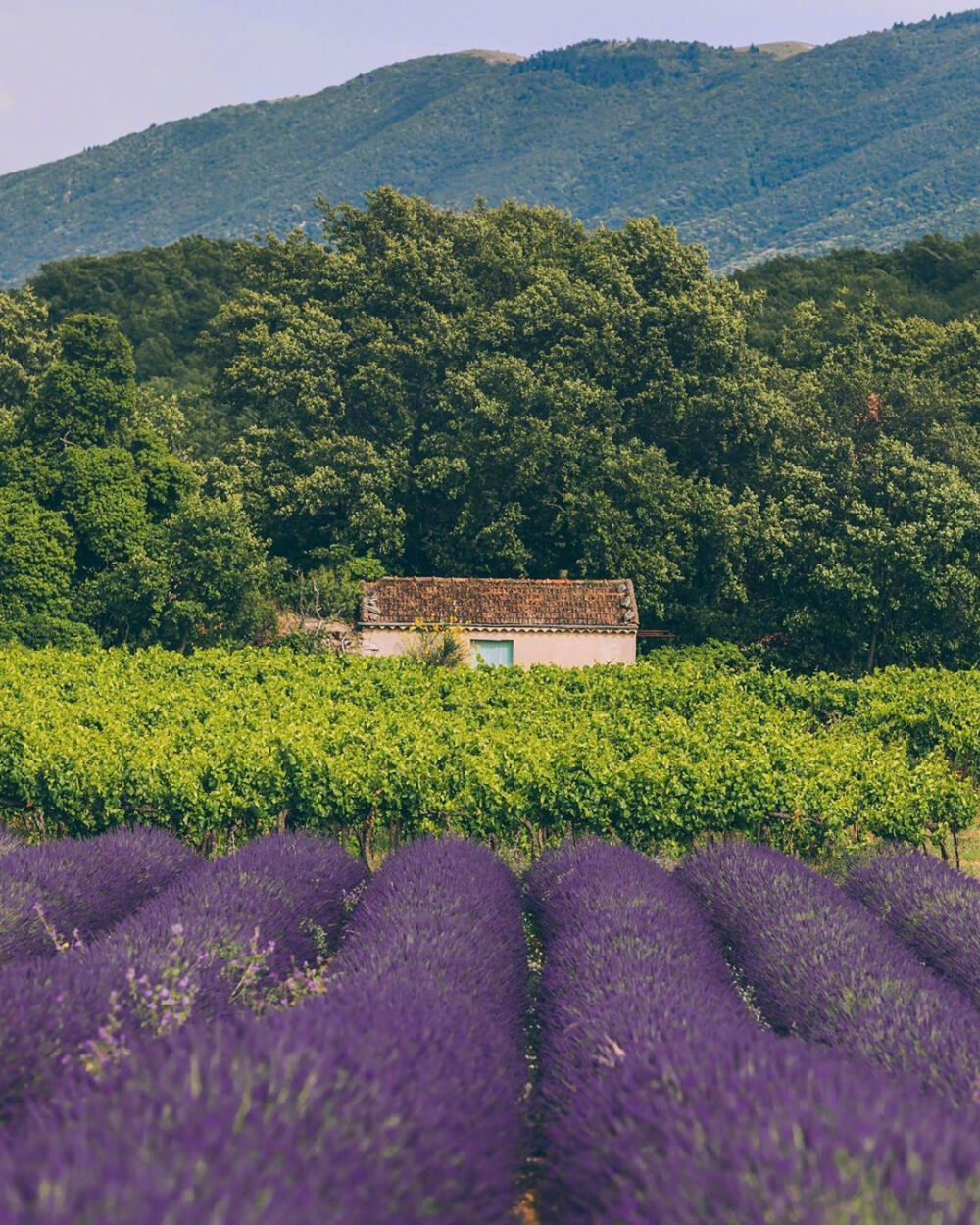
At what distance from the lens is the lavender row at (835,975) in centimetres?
834

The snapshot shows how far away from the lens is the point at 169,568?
111ft

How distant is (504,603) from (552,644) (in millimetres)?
1989

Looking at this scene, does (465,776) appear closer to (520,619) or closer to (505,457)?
(520,619)

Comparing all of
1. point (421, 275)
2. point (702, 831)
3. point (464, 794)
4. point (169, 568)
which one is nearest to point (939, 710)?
point (702, 831)

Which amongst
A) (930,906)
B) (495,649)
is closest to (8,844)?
(930,906)

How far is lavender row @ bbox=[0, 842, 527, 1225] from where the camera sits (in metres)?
4.24

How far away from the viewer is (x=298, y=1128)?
4922 mm

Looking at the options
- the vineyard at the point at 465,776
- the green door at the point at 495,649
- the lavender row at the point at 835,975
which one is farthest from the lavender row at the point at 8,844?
the green door at the point at 495,649

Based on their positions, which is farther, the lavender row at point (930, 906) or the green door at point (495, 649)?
the green door at point (495, 649)

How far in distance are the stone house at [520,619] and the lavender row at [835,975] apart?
18.8 metres

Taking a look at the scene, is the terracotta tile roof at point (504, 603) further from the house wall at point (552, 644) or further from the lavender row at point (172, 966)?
the lavender row at point (172, 966)

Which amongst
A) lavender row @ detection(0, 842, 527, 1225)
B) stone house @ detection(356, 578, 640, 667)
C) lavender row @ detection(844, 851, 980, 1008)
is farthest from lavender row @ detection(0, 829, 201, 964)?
stone house @ detection(356, 578, 640, 667)

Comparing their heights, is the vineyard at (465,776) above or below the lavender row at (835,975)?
below

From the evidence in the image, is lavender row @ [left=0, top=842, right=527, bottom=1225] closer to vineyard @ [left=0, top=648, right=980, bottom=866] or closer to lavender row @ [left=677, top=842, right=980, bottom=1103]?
lavender row @ [left=677, top=842, right=980, bottom=1103]
